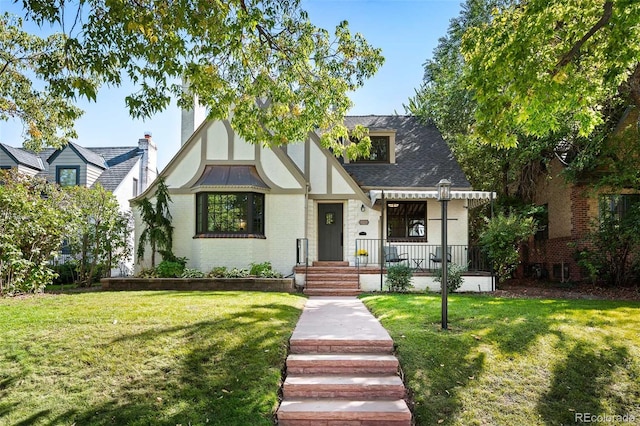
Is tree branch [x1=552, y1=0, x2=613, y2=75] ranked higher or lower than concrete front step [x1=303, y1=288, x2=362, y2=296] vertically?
higher

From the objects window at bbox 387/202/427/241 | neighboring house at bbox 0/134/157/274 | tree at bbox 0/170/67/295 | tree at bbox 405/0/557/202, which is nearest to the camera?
tree at bbox 0/170/67/295

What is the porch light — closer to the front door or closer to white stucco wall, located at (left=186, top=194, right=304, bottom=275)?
white stucco wall, located at (left=186, top=194, right=304, bottom=275)

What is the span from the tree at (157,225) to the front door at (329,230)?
18.6 feet

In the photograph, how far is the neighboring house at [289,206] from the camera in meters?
15.2

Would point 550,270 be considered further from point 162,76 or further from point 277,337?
point 162,76

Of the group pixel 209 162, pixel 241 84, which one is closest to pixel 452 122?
pixel 209 162

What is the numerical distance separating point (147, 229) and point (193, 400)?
35.4ft

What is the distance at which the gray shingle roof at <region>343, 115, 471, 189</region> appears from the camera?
17.7 metres

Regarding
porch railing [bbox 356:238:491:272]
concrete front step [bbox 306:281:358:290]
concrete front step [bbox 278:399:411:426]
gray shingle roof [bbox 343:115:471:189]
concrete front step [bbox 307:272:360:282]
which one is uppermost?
gray shingle roof [bbox 343:115:471:189]

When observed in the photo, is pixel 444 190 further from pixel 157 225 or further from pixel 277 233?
pixel 157 225

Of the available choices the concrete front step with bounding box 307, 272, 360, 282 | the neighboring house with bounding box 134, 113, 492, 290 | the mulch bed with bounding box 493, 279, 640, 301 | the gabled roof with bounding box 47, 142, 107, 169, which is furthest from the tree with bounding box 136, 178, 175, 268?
the mulch bed with bounding box 493, 279, 640, 301

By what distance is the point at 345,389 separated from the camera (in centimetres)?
595

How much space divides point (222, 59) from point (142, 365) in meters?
6.18

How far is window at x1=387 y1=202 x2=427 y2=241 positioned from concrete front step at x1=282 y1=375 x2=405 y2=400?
1156 cm
